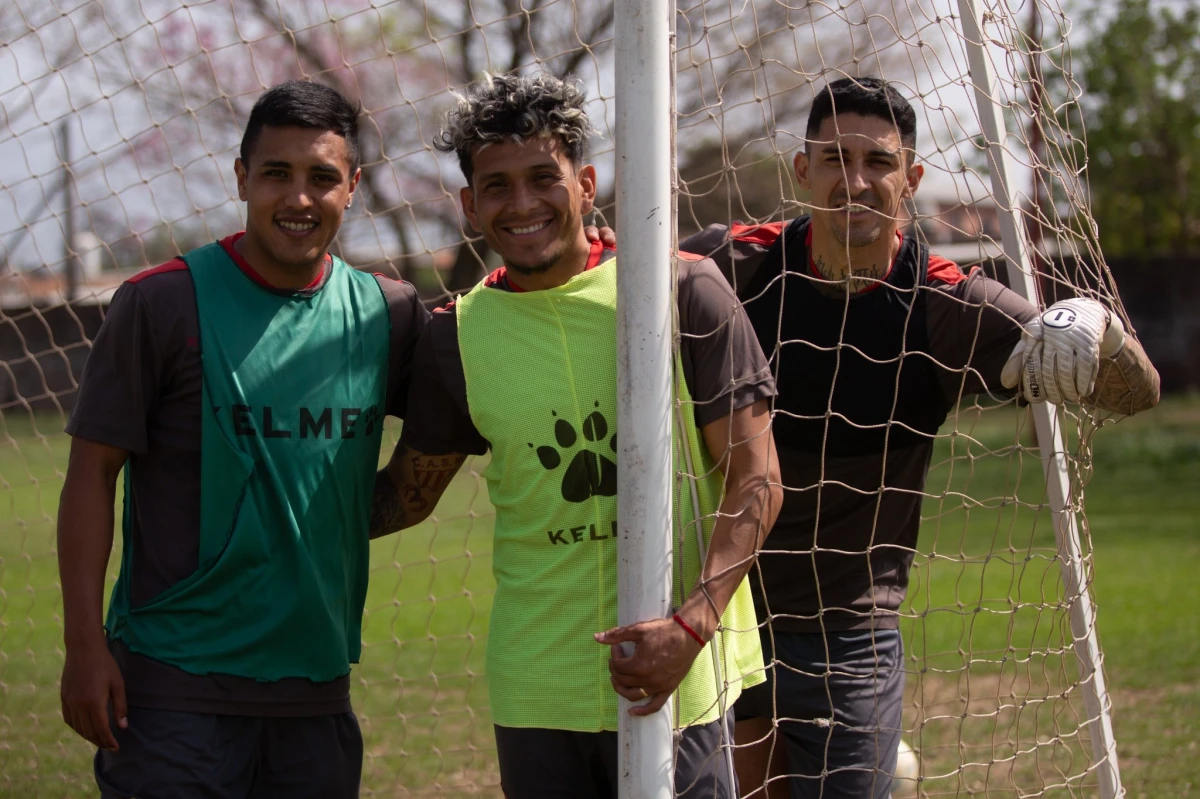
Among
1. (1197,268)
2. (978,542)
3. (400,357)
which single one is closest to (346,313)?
(400,357)

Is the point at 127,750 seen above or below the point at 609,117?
below

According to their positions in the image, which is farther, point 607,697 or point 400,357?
point 400,357

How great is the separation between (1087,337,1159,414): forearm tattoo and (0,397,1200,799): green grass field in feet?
0.80

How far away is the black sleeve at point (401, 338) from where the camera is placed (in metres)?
2.89

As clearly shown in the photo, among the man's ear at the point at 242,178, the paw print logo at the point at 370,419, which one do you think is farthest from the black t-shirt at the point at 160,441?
the paw print logo at the point at 370,419

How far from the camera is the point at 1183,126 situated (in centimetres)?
2162

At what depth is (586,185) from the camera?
267 centimetres

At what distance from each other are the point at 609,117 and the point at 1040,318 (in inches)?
103

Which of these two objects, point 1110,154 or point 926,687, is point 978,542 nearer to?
point 926,687

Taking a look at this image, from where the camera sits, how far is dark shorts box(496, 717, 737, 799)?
2.47m

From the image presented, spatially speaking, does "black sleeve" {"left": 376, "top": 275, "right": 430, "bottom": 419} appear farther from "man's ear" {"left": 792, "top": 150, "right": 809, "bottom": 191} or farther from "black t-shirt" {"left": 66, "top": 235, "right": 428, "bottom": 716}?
"man's ear" {"left": 792, "top": 150, "right": 809, "bottom": 191}

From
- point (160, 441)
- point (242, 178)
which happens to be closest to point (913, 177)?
point (242, 178)

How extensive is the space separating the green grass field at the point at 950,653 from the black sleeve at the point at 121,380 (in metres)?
1.78

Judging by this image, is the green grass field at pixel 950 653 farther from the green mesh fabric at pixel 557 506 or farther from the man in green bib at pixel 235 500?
the man in green bib at pixel 235 500
